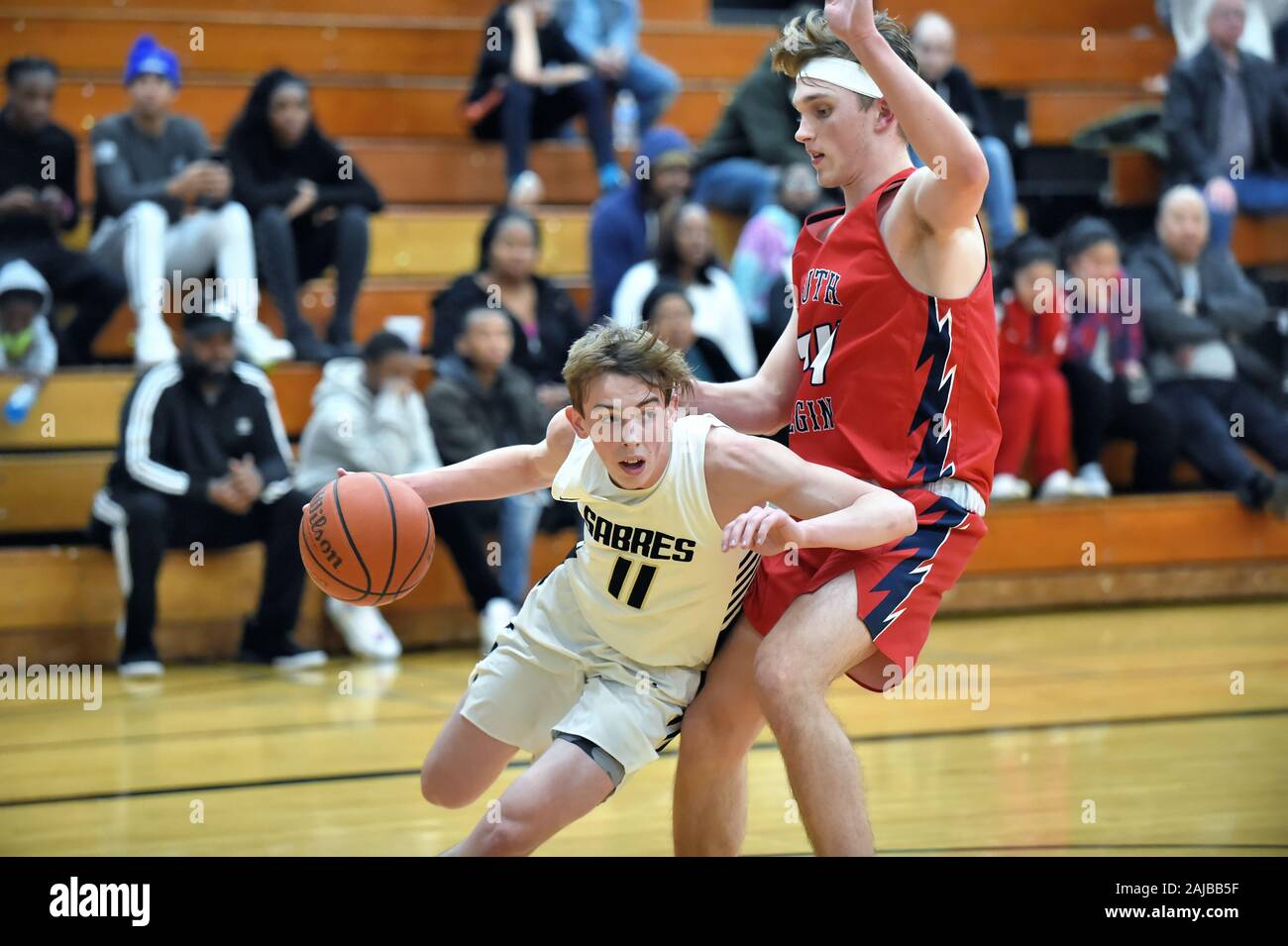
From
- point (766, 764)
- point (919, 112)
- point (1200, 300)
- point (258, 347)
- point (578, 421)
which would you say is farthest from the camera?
point (1200, 300)

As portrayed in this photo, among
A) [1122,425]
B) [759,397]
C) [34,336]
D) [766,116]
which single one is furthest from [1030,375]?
[759,397]

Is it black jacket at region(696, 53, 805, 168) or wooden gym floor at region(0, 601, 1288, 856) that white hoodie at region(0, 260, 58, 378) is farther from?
black jacket at region(696, 53, 805, 168)

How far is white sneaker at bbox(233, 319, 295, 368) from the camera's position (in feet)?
29.2

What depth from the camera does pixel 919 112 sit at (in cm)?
358

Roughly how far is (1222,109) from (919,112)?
8471mm

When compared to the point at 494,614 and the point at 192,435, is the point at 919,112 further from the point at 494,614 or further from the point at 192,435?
the point at 192,435

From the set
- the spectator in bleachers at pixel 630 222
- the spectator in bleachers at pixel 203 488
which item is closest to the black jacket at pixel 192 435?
the spectator in bleachers at pixel 203 488

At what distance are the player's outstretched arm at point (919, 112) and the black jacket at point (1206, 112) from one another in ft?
26.3

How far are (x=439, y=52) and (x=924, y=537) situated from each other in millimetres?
8536

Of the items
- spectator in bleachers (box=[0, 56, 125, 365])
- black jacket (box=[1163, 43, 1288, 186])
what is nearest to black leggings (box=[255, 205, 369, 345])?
spectator in bleachers (box=[0, 56, 125, 365])

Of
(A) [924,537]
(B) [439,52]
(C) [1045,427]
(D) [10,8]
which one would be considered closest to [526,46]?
(B) [439,52]

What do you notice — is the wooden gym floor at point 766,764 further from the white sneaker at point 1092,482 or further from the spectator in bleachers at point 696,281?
the spectator in bleachers at point 696,281
